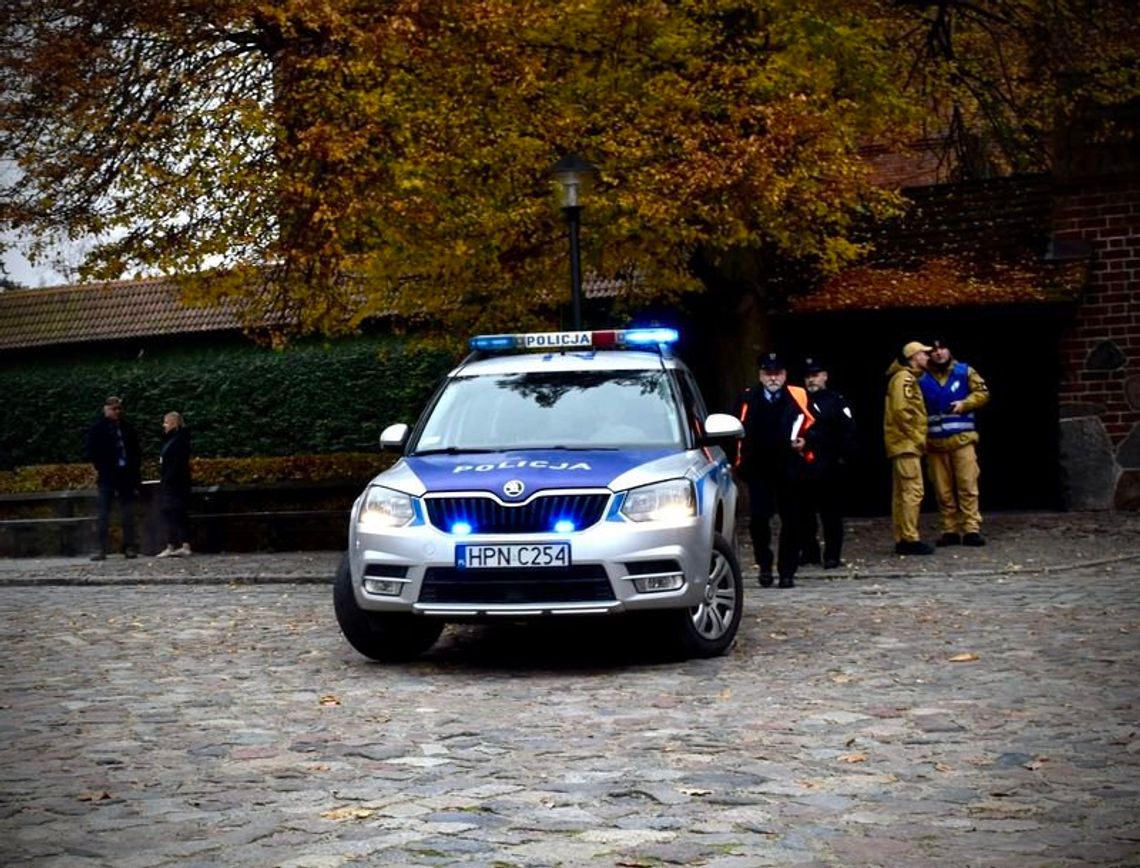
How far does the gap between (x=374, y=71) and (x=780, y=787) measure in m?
13.6

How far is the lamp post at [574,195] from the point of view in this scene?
719 inches

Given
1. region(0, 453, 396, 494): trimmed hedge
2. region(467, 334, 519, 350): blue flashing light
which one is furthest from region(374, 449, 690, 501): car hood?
region(0, 453, 396, 494): trimmed hedge

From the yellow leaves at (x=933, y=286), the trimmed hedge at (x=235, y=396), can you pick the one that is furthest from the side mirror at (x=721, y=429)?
the trimmed hedge at (x=235, y=396)

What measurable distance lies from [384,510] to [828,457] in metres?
7.01

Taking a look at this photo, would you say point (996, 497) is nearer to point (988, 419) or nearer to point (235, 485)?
point (988, 419)

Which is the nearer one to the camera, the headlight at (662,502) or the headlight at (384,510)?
the headlight at (662,502)

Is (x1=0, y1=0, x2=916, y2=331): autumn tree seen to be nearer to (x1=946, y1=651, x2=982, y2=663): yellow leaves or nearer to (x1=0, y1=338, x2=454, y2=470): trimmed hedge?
(x1=946, y1=651, x2=982, y2=663): yellow leaves

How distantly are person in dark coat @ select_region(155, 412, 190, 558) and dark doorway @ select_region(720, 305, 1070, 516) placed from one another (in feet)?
26.0

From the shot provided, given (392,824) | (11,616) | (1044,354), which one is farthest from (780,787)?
(1044,354)

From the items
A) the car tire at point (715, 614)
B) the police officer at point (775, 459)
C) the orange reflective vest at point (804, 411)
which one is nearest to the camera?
the car tire at point (715, 614)

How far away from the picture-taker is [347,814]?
7.05 m

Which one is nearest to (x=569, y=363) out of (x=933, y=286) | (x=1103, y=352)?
(x=933, y=286)

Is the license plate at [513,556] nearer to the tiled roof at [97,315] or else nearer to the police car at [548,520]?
the police car at [548,520]

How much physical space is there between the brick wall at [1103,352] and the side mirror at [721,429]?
12932 mm
